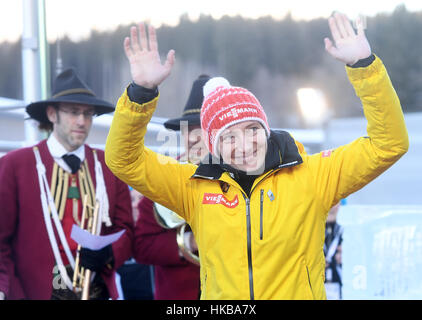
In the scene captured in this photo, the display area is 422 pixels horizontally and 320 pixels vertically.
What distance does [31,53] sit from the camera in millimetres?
3334

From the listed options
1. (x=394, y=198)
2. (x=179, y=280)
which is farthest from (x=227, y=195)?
(x=394, y=198)

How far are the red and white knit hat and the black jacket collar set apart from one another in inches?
1.6

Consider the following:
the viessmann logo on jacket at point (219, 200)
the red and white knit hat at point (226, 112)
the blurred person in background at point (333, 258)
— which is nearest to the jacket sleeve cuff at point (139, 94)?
the red and white knit hat at point (226, 112)

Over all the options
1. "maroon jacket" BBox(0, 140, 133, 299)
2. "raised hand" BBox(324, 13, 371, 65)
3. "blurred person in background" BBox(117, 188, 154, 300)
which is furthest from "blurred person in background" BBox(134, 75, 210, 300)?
"blurred person in background" BBox(117, 188, 154, 300)

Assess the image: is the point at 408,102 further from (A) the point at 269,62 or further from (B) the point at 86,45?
(B) the point at 86,45

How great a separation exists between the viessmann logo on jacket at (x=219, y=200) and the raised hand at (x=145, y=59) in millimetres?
429

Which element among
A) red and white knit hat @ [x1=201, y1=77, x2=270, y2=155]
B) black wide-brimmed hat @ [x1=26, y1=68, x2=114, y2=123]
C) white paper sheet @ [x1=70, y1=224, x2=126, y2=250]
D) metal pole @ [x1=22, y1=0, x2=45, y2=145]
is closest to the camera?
red and white knit hat @ [x1=201, y1=77, x2=270, y2=155]

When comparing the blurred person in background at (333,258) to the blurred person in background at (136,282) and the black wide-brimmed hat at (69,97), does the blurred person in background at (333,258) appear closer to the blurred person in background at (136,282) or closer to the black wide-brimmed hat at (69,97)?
the black wide-brimmed hat at (69,97)

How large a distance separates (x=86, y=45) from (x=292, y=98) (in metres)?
8.77

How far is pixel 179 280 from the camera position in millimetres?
2811

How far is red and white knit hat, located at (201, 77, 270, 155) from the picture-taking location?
6.05 ft


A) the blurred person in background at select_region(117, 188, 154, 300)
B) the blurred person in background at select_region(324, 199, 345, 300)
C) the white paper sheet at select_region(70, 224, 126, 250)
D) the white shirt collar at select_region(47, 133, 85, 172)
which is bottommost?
the blurred person in background at select_region(117, 188, 154, 300)

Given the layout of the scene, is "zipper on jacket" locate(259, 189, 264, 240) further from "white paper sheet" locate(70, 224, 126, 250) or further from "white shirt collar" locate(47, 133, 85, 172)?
"white shirt collar" locate(47, 133, 85, 172)

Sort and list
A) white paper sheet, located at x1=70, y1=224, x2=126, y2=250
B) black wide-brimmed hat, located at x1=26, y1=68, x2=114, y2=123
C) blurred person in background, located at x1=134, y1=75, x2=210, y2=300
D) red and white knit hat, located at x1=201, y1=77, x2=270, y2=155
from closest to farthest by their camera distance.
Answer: red and white knit hat, located at x1=201, y1=77, x2=270, y2=155 → white paper sheet, located at x1=70, y1=224, x2=126, y2=250 → blurred person in background, located at x1=134, y1=75, x2=210, y2=300 → black wide-brimmed hat, located at x1=26, y1=68, x2=114, y2=123
